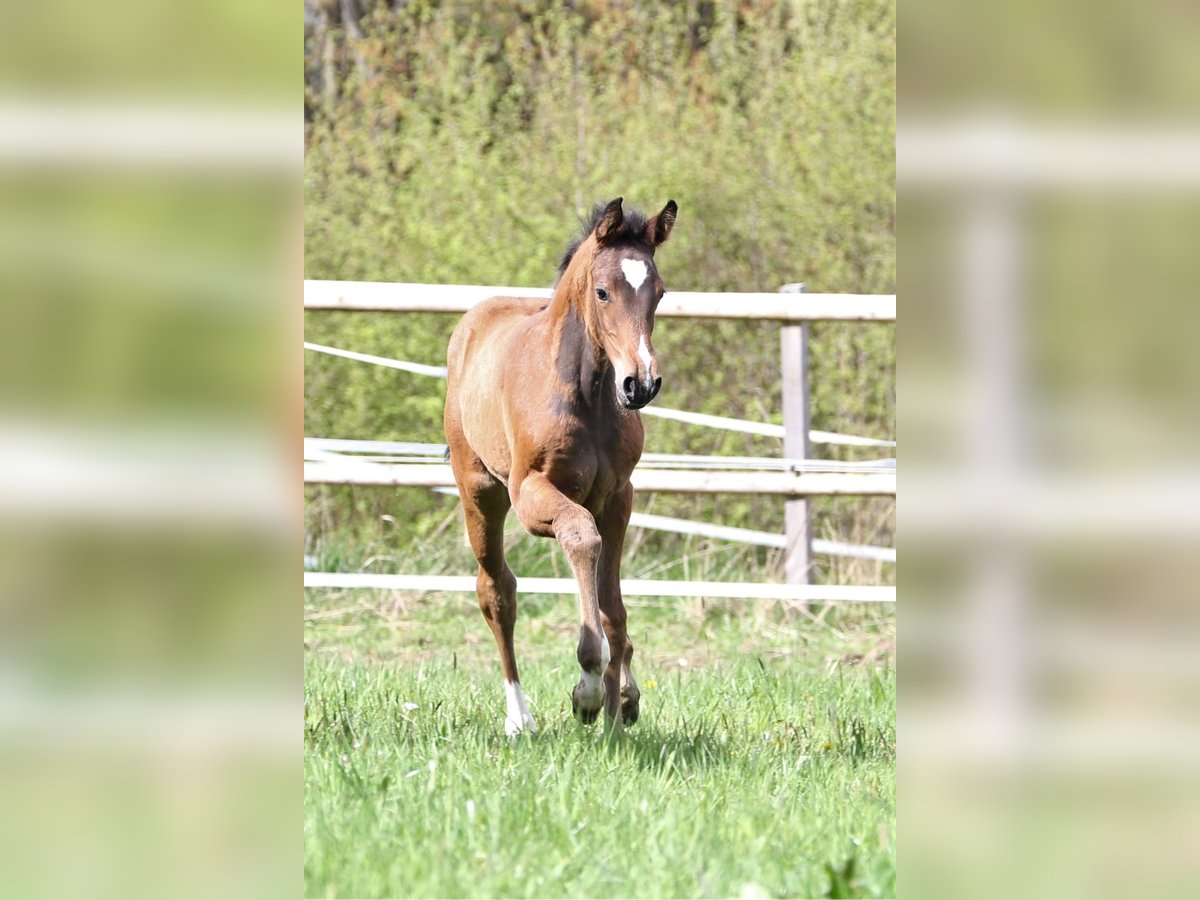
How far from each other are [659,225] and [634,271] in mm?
349

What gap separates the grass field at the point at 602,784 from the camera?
2492 mm

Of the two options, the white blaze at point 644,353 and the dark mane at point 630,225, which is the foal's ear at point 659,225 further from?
the white blaze at point 644,353

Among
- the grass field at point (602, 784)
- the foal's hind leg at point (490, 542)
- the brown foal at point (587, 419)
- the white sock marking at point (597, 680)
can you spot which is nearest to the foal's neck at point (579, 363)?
the brown foal at point (587, 419)

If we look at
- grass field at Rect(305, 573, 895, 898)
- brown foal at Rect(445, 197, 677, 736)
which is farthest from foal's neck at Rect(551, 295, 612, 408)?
grass field at Rect(305, 573, 895, 898)

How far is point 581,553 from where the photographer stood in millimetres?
4008

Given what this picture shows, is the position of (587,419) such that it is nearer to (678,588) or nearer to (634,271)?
(634,271)

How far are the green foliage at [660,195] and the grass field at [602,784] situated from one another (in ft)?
8.16

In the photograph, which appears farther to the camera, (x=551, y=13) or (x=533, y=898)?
(x=551, y=13)

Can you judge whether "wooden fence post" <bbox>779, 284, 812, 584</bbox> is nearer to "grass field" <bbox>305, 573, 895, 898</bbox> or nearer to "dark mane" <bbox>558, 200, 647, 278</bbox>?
"grass field" <bbox>305, 573, 895, 898</bbox>

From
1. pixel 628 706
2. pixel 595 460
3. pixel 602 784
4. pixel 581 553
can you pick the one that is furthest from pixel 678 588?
pixel 602 784

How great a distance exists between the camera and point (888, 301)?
645 cm
